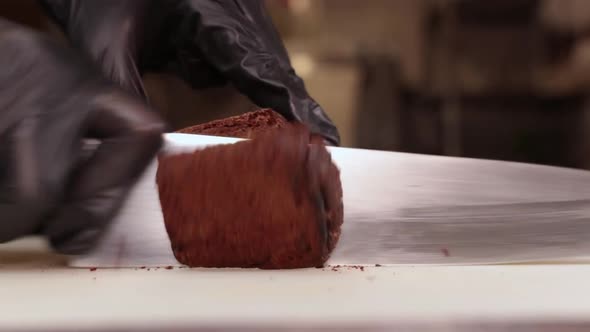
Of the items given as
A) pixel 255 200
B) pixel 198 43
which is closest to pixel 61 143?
pixel 255 200

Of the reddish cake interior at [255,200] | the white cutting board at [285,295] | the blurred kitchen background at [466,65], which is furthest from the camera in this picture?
the blurred kitchen background at [466,65]

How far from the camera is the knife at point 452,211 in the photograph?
Answer: 1.41 feet

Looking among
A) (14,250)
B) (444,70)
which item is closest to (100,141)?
(14,250)

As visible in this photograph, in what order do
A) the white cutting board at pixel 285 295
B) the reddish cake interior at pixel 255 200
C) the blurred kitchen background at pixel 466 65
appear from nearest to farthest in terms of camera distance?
the white cutting board at pixel 285 295 → the reddish cake interior at pixel 255 200 → the blurred kitchen background at pixel 466 65

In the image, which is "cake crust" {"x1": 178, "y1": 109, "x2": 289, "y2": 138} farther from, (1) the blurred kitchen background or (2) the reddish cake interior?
(1) the blurred kitchen background

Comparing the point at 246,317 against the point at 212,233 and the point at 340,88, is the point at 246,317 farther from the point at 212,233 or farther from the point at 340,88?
the point at 340,88

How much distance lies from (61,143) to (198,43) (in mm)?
248

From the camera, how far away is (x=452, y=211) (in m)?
0.44

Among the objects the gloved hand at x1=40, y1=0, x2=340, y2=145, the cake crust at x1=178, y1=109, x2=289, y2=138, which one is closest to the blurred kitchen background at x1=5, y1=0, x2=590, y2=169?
the gloved hand at x1=40, y1=0, x2=340, y2=145

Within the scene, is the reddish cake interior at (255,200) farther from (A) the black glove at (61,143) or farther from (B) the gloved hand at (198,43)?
(B) the gloved hand at (198,43)

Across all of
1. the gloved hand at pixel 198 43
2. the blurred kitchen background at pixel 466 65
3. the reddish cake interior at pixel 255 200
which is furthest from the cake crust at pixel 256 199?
the blurred kitchen background at pixel 466 65

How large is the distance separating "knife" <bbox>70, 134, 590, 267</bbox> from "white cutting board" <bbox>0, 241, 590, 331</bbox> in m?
0.02

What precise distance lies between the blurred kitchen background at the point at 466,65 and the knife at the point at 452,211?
75cm

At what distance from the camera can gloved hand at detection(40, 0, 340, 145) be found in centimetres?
56
